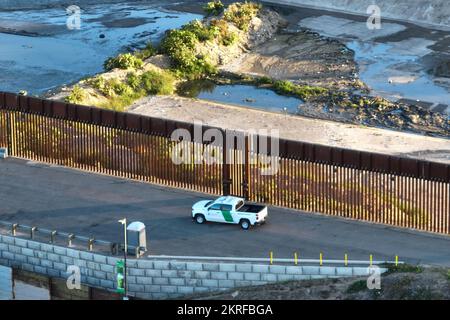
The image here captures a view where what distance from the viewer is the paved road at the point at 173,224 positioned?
127 feet

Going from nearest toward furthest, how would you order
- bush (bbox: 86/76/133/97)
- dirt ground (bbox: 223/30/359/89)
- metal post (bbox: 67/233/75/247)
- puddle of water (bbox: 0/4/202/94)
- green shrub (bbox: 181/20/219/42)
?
metal post (bbox: 67/233/75/247) → bush (bbox: 86/76/133/97) → dirt ground (bbox: 223/30/359/89) → puddle of water (bbox: 0/4/202/94) → green shrub (bbox: 181/20/219/42)

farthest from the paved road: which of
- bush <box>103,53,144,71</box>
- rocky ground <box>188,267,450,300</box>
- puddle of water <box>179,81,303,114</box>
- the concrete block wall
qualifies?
bush <box>103,53,144,71</box>

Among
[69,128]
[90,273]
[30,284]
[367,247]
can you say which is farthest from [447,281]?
[69,128]

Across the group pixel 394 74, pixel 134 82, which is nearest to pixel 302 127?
pixel 134 82

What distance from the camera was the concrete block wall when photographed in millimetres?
36844

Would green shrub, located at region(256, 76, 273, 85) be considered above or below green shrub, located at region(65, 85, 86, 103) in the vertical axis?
below

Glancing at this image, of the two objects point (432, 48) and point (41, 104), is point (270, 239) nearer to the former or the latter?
point (41, 104)

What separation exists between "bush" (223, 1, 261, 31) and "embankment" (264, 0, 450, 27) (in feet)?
21.4

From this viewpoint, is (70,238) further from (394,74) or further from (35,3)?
(35,3)

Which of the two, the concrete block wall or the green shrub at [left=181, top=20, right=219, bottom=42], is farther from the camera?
the green shrub at [left=181, top=20, right=219, bottom=42]

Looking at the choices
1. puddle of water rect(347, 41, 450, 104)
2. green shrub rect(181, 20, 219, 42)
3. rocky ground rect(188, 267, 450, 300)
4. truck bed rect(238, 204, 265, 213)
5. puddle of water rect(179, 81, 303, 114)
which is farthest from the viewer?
green shrub rect(181, 20, 219, 42)

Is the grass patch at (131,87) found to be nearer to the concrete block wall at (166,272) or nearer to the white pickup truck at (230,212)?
the white pickup truck at (230,212)

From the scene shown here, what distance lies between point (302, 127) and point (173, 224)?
22.2 metres

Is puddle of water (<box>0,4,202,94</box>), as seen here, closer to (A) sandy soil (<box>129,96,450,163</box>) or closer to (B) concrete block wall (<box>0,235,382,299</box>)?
(A) sandy soil (<box>129,96,450,163</box>)
